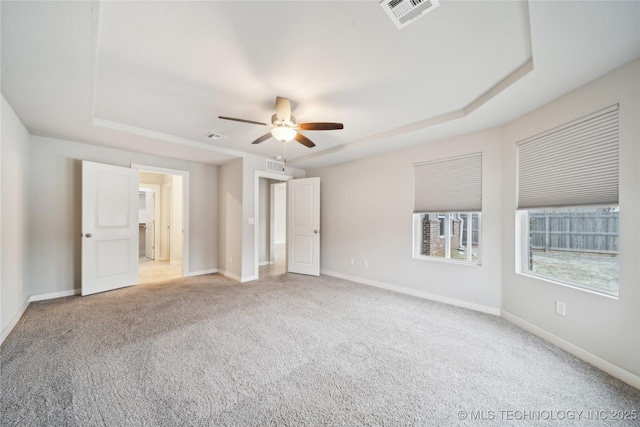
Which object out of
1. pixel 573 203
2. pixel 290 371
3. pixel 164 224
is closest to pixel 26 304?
pixel 164 224

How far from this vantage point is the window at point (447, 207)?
327 centimetres

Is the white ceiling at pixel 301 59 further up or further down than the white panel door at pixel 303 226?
further up

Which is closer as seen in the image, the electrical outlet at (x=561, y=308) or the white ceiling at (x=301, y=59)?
the white ceiling at (x=301, y=59)

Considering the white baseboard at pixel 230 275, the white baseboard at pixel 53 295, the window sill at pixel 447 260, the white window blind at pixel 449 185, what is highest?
the white window blind at pixel 449 185

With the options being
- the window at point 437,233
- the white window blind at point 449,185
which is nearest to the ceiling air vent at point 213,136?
the white window blind at point 449,185

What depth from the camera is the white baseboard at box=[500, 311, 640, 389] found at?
1.77m

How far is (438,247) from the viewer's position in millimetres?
3914

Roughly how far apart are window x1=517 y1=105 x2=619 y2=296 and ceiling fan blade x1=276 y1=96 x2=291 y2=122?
264 cm

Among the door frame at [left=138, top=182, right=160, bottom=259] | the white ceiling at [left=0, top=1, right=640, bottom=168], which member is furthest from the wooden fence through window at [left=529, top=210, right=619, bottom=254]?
the door frame at [left=138, top=182, right=160, bottom=259]

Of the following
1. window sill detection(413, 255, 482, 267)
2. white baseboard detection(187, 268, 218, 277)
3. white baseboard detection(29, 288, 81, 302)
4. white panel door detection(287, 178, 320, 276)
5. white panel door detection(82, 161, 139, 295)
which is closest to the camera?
window sill detection(413, 255, 482, 267)

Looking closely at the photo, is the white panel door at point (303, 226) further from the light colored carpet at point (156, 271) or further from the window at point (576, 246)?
the window at point (576, 246)

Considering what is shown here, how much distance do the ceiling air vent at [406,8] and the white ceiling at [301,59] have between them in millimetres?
50

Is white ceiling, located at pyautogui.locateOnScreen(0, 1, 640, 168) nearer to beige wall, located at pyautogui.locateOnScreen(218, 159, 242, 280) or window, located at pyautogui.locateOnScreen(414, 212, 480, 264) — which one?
window, located at pyautogui.locateOnScreen(414, 212, 480, 264)

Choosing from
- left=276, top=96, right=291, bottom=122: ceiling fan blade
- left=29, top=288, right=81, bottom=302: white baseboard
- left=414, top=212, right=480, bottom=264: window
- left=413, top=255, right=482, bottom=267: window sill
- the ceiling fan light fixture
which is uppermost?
left=276, top=96, right=291, bottom=122: ceiling fan blade
